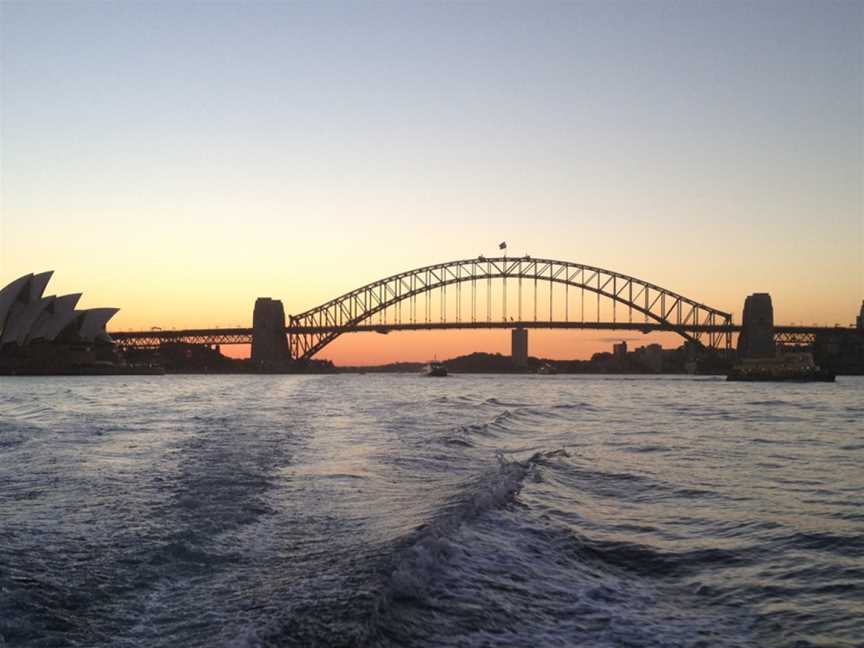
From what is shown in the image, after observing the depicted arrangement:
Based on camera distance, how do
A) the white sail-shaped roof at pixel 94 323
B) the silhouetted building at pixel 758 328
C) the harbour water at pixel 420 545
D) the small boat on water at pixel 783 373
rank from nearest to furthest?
the harbour water at pixel 420 545 < the small boat on water at pixel 783 373 < the white sail-shaped roof at pixel 94 323 < the silhouetted building at pixel 758 328

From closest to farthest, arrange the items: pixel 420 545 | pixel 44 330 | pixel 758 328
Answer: pixel 420 545, pixel 44 330, pixel 758 328

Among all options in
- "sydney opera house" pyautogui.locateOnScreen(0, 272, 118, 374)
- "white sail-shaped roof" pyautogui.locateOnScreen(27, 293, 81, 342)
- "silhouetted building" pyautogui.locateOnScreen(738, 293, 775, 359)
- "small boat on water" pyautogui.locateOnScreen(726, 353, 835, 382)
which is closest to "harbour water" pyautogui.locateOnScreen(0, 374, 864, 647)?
"small boat on water" pyautogui.locateOnScreen(726, 353, 835, 382)

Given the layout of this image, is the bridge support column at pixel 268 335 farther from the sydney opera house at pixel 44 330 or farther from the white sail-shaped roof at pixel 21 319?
the white sail-shaped roof at pixel 21 319

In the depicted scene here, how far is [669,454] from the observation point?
13852mm

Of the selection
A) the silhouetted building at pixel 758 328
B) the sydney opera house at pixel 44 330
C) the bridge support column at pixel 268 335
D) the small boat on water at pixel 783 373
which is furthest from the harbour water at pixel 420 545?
the bridge support column at pixel 268 335

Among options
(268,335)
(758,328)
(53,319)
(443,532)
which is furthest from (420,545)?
(268,335)

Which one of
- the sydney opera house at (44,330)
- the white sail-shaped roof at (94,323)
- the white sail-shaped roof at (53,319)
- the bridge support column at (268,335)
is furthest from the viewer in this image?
the bridge support column at (268,335)

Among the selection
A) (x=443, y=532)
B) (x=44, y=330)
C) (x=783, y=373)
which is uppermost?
(x=44, y=330)

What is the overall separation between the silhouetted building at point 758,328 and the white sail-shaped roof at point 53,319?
7335cm

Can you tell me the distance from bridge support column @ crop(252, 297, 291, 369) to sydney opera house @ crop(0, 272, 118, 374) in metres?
18.6

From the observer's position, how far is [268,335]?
4183 inches

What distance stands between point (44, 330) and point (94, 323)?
9.65 m

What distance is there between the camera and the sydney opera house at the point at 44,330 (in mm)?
77525

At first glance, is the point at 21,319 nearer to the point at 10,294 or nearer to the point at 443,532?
the point at 10,294
